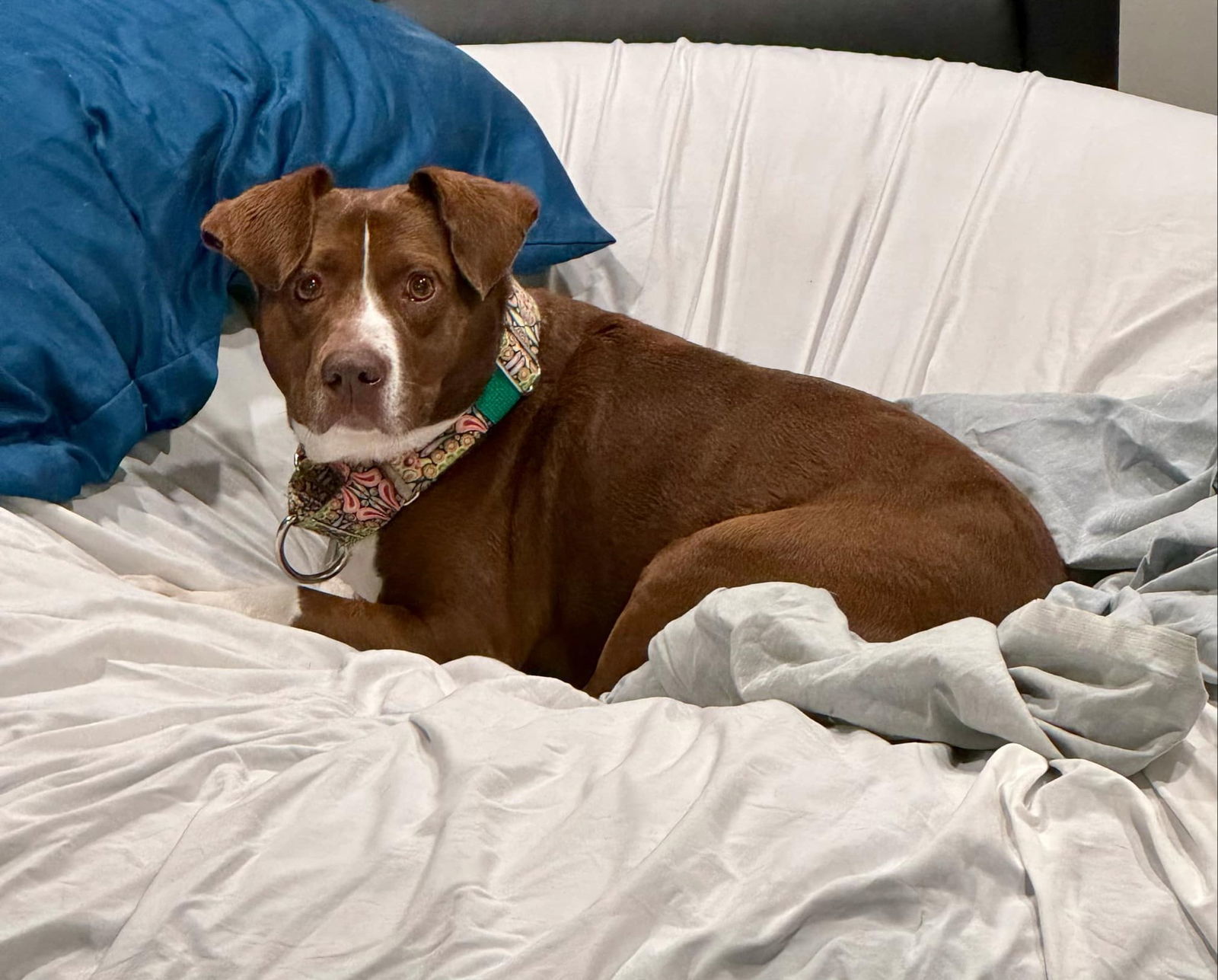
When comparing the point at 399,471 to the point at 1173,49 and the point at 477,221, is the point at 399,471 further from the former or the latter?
the point at 1173,49

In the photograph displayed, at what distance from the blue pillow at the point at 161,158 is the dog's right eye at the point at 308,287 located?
Result: 1.55 feet

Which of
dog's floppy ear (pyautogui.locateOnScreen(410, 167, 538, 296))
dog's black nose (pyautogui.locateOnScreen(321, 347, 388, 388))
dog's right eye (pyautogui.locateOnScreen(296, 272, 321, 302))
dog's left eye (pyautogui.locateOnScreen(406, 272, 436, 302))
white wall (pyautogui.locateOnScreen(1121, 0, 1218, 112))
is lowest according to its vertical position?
dog's black nose (pyautogui.locateOnScreen(321, 347, 388, 388))

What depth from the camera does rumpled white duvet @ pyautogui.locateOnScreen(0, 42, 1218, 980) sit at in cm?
136

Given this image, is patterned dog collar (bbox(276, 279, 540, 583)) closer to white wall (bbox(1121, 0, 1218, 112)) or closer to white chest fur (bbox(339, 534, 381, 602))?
white chest fur (bbox(339, 534, 381, 602))

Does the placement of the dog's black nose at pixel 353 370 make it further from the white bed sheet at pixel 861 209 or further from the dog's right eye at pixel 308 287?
the white bed sheet at pixel 861 209

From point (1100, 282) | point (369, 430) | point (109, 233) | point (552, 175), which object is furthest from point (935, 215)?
point (109, 233)

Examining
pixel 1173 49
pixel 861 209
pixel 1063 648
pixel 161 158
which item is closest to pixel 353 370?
pixel 161 158

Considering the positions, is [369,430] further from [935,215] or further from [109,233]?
[935,215]

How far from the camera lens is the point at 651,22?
155 inches

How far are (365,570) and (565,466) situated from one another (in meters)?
0.41

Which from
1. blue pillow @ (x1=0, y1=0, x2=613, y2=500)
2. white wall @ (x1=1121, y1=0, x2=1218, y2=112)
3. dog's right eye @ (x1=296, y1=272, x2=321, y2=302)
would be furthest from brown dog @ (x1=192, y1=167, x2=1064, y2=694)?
white wall @ (x1=1121, y1=0, x2=1218, y2=112)

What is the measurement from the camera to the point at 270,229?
85.0 inches

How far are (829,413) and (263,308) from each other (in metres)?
0.98

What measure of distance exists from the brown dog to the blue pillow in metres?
0.34
